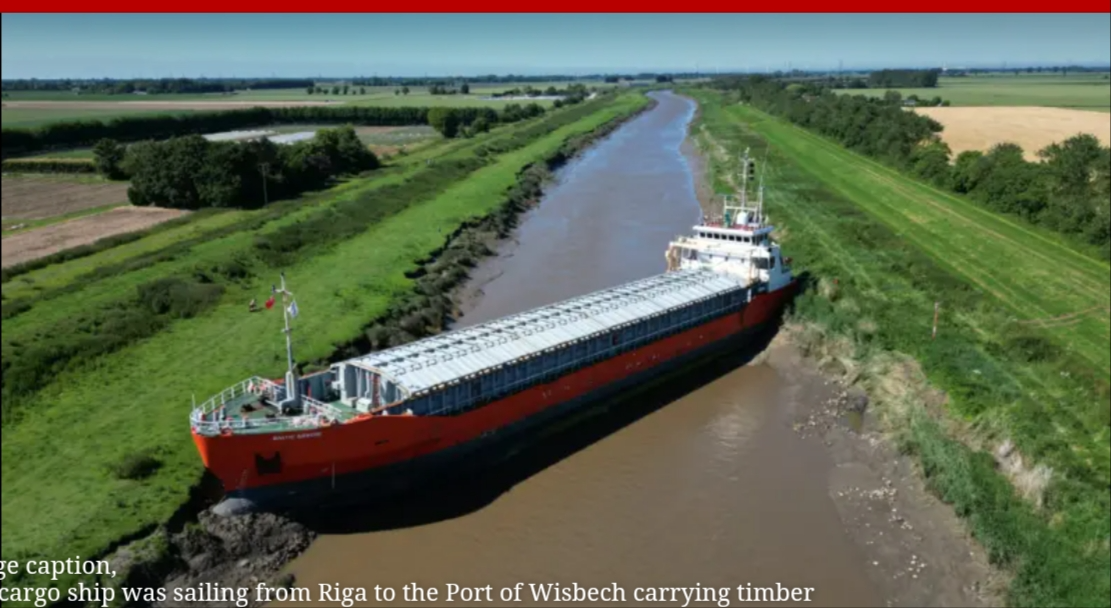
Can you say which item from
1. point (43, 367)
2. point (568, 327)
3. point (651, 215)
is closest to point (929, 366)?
point (568, 327)

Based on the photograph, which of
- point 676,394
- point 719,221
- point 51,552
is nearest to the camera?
point 51,552

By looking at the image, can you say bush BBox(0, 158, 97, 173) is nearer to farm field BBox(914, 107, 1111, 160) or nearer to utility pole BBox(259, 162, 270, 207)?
utility pole BBox(259, 162, 270, 207)

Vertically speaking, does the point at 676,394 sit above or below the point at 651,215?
below

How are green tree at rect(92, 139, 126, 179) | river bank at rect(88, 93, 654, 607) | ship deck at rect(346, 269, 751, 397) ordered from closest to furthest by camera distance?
river bank at rect(88, 93, 654, 607), ship deck at rect(346, 269, 751, 397), green tree at rect(92, 139, 126, 179)

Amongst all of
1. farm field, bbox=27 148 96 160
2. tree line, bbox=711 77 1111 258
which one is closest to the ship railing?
tree line, bbox=711 77 1111 258

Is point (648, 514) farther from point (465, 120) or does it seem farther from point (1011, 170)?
point (465, 120)

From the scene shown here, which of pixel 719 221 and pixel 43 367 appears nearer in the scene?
pixel 43 367

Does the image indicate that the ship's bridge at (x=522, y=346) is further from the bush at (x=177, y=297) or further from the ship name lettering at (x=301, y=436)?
the bush at (x=177, y=297)

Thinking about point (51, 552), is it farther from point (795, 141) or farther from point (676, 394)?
point (795, 141)
